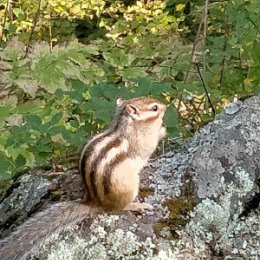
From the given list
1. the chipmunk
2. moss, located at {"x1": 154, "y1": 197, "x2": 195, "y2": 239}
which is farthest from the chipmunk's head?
moss, located at {"x1": 154, "y1": 197, "x2": 195, "y2": 239}

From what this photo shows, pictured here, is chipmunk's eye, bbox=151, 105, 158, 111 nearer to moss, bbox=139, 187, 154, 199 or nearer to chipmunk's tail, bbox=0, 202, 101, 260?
moss, bbox=139, 187, 154, 199

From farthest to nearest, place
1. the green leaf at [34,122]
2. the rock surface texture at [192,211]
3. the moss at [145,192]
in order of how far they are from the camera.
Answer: the green leaf at [34,122] → the moss at [145,192] → the rock surface texture at [192,211]

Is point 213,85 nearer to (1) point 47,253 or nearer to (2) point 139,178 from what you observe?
(2) point 139,178

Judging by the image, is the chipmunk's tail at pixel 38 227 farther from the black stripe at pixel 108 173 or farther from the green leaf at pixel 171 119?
the green leaf at pixel 171 119

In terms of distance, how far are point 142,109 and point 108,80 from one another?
193 cm

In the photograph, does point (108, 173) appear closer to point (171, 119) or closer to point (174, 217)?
point (174, 217)

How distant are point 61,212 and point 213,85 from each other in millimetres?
2643

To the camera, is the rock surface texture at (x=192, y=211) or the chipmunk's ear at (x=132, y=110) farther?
the chipmunk's ear at (x=132, y=110)

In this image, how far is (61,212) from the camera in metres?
2.98

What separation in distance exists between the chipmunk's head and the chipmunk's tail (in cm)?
57

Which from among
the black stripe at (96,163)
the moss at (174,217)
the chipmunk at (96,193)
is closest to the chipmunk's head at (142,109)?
the chipmunk at (96,193)

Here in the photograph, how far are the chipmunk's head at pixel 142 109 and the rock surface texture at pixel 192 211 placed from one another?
29 centimetres

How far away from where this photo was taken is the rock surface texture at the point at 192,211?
9.51ft

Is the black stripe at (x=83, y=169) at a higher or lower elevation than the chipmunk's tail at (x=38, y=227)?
higher
